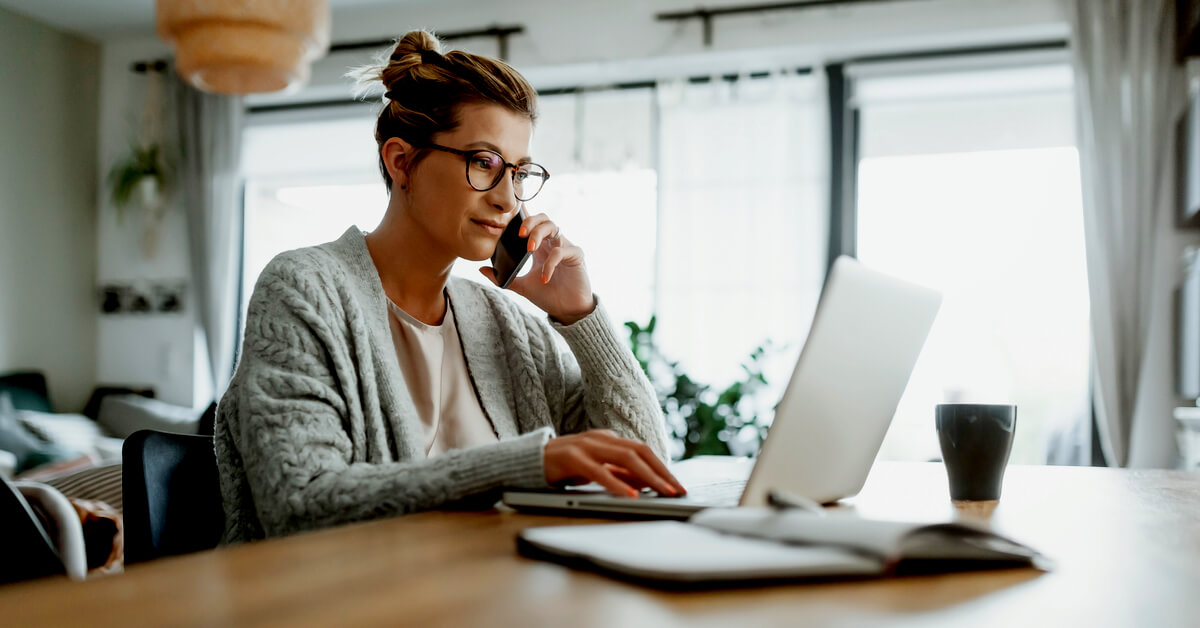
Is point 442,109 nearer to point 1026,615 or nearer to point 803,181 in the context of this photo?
point 1026,615

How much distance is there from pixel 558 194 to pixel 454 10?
104 centimetres

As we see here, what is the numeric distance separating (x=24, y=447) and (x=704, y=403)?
279 cm

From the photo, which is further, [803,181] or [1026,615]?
[803,181]

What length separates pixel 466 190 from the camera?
1.44m

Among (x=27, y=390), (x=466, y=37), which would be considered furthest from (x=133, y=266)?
(x=466, y=37)

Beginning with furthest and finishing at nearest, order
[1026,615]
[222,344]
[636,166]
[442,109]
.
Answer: [222,344] → [636,166] → [442,109] → [1026,615]

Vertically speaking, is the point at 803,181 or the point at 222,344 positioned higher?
the point at 803,181

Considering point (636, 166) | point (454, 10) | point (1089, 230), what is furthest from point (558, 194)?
point (1089, 230)

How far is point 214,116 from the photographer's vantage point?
16.1 ft

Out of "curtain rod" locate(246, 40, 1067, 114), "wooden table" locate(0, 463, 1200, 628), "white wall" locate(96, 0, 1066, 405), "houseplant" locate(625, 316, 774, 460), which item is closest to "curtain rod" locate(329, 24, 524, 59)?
"white wall" locate(96, 0, 1066, 405)

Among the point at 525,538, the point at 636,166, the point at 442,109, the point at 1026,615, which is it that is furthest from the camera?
the point at 636,166

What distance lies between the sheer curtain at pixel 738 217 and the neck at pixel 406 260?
112 inches

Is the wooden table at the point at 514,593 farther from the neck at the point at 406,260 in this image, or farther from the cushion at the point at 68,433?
the cushion at the point at 68,433

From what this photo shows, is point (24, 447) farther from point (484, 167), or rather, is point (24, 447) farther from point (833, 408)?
point (833, 408)
